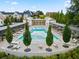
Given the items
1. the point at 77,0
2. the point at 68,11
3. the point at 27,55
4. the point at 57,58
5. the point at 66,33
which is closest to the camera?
the point at 57,58

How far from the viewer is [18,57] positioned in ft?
70.0

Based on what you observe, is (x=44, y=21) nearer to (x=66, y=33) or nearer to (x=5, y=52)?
(x=66, y=33)

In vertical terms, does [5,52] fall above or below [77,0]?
below

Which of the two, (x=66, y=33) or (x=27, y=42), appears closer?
(x=27, y=42)

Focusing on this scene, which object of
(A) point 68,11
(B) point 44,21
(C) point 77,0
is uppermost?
(C) point 77,0

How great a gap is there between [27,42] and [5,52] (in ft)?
13.1

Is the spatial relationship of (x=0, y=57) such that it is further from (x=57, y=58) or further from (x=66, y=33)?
(x=66, y=33)

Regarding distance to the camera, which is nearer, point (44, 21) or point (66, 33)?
point (66, 33)

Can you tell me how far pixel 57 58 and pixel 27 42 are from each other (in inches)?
267

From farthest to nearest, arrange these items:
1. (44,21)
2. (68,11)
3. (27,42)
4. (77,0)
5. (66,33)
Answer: (44,21)
(68,11)
(77,0)
(66,33)
(27,42)

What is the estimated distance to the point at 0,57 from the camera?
20.5 metres

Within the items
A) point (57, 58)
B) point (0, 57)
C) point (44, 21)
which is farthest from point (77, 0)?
point (44, 21)

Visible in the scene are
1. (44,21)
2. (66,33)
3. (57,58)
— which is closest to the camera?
(57,58)

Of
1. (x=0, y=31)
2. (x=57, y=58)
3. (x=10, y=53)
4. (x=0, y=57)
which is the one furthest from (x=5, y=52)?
(x=0, y=31)
